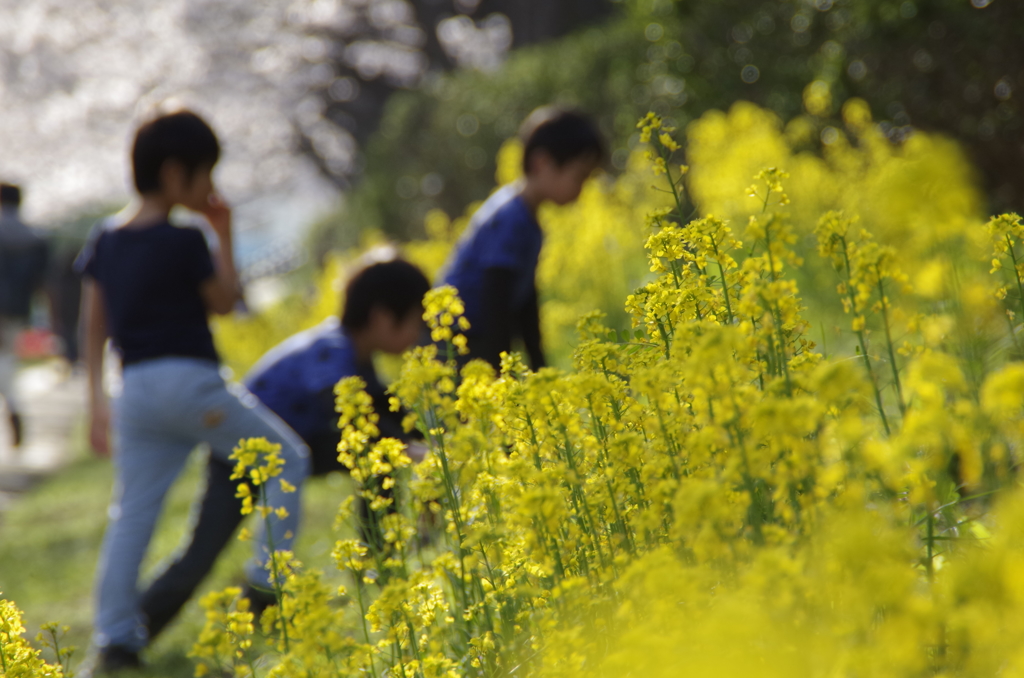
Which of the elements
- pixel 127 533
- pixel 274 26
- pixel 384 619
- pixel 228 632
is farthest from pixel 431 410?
pixel 274 26

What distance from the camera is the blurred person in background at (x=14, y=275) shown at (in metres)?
7.73

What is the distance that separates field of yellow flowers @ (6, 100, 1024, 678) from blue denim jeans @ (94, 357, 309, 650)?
959 millimetres

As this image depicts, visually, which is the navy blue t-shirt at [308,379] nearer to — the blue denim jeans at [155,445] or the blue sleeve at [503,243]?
the blue denim jeans at [155,445]

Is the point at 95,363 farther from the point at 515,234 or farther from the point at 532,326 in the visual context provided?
the point at 532,326

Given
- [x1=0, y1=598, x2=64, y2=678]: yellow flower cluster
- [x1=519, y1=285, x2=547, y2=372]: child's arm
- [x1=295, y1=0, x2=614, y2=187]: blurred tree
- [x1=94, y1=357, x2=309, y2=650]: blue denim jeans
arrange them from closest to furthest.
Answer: [x1=0, y1=598, x2=64, y2=678]: yellow flower cluster
[x1=94, y1=357, x2=309, y2=650]: blue denim jeans
[x1=519, y1=285, x2=547, y2=372]: child's arm
[x1=295, y1=0, x2=614, y2=187]: blurred tree

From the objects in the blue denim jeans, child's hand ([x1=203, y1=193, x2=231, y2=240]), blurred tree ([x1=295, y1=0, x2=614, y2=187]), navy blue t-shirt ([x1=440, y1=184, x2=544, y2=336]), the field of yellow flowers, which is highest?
blurred tree ([x1=295, y1=0, x2=614, y2=187])

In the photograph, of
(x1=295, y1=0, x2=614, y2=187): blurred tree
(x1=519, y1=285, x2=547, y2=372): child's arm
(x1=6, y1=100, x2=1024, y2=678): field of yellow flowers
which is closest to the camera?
(x1=6, y1=100, x2=1024, y2=678): field of yellow flowers

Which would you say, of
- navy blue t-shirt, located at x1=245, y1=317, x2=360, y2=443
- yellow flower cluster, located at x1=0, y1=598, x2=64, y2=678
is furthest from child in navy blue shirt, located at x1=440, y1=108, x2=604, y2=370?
yellow flower cluster, located at x1=0, y1=598, x2=64, y2=678

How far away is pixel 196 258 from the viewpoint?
327 cm

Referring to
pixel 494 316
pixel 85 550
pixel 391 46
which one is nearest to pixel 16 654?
pixel 494 316

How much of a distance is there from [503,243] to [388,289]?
2.09 feet

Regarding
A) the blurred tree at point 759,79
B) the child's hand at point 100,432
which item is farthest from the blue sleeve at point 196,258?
the blurred tree at point 759,79

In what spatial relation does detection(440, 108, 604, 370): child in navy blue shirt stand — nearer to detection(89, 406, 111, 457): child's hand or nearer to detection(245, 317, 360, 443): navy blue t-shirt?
detection(245, 317, 360, 443): navy blue t-shirt

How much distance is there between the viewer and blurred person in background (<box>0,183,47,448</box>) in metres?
7.73
